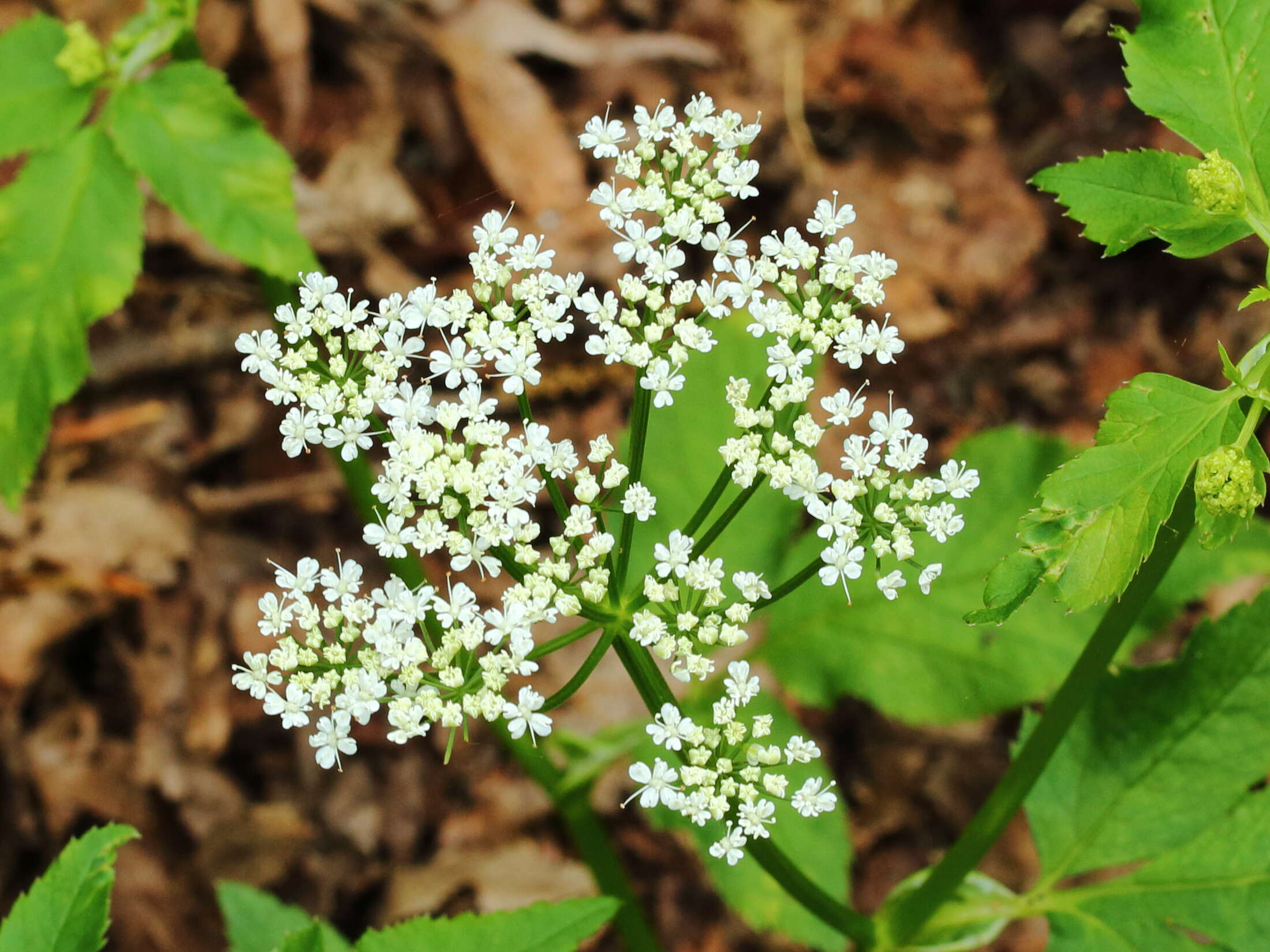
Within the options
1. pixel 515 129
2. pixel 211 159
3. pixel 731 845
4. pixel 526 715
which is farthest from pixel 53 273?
pixel 515 129

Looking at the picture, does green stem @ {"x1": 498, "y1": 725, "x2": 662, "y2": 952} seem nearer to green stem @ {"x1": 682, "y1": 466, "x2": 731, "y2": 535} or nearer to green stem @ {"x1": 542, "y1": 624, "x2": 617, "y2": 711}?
green stem @ {"x1": 542, "y1": 624, "x2": 617, "y2": 711}

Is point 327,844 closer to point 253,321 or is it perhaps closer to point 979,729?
point 253,321

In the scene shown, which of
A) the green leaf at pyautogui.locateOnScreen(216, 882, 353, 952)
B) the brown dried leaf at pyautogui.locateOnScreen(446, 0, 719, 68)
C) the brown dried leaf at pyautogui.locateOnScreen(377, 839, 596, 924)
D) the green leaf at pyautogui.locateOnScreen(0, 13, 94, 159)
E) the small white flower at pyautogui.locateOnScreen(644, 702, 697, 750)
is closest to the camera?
the small white flower at pyautogui.locateOnScreen(644, 702, 697, 750)

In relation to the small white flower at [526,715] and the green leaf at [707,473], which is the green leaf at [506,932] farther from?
the green leaf at [707,473]

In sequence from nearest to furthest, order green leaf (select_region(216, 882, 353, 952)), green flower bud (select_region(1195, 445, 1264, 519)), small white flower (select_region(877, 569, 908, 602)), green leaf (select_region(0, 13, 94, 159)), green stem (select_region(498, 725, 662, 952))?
green flower bud (select_region(1195, 445, 1264, 519)) → small white flower (select_region(877, 569, 908, 602)) → green leaf (select_region(0, 13, 94, 159)) → green leaf (select_region(216, 882, 353, 952)) → green stem (select_region(498, 725, 662, 952))

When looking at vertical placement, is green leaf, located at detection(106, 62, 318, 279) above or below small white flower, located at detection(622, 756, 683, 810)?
above

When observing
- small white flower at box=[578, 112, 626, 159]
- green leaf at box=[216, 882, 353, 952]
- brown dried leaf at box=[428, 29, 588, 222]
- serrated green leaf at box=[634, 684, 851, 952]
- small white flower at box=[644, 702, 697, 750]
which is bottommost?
green leaf at box=[216, 882, 353, 952]

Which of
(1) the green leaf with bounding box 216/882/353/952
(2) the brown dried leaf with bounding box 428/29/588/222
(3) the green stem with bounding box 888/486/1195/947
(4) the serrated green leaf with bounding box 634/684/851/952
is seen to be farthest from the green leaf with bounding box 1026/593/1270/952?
(2) the brown dried leaf with bounding box 428/29/588/222
